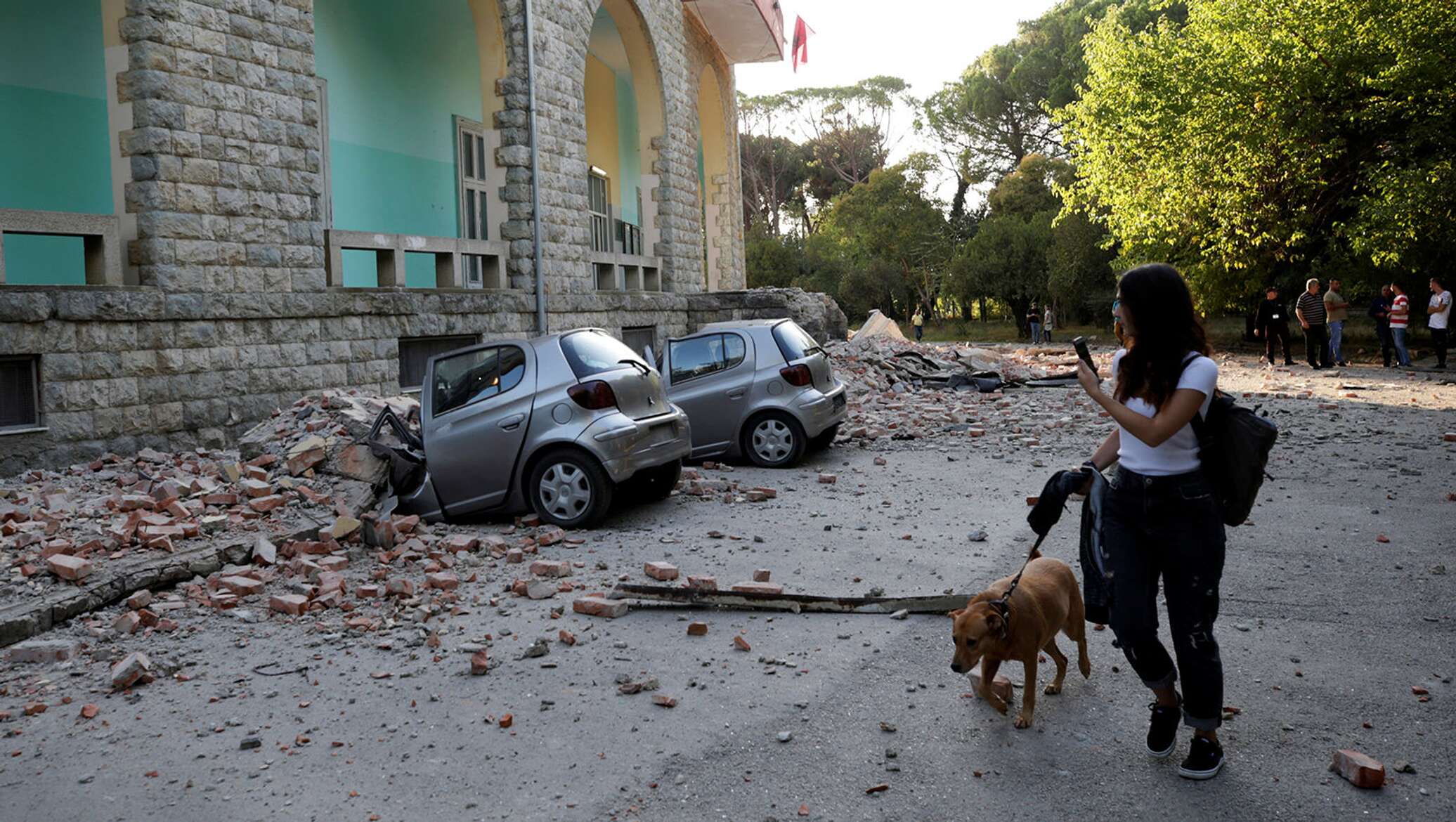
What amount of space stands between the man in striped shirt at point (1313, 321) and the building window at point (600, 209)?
14.4 m

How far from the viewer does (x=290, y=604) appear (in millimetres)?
5957

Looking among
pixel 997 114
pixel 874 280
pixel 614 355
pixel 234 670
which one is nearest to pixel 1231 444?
pixel 234 670

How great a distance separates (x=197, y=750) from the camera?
4.11 m

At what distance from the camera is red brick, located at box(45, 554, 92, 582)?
605cm

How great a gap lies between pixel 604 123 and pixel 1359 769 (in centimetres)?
2158

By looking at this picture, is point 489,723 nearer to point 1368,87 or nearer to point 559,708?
point 559,708

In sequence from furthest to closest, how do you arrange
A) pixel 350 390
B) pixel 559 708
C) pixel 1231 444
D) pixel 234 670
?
pixel 350 390 < pixel 234 670 < pixel 559 708 < pixel 1231 444

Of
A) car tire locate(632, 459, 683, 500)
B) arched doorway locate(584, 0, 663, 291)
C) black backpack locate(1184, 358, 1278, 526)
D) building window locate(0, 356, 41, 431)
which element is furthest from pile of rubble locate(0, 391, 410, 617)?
arched doorway locate(584, 0, 663, 291)

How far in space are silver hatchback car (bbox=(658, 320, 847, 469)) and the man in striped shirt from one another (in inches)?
553

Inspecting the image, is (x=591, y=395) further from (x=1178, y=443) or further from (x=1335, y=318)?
(x=1335, y=318)

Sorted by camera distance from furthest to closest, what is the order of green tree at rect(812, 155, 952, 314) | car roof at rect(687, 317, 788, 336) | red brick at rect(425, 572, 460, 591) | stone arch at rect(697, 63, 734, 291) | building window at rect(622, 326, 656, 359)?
1. green tree at rect(812, 155, 952, 314)
2. stone arch at rect(697, 63, 734, 291)
3. building window at rect(622, 326, 656, 359)
4. car roof at rect(687, 317, 788, 336)
5. red brick at rect(425, 572, 460, 591)

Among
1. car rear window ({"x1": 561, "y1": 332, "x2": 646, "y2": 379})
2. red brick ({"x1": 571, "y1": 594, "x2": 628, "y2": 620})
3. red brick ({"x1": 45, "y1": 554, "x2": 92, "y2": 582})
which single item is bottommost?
red brick ({"x1": 571, "y1": 594, "x2": 628, "y2": 620})

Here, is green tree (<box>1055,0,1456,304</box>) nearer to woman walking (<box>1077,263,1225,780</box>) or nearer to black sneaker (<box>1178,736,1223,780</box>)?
woman walking (<box>1077,263,1225,780</box>)

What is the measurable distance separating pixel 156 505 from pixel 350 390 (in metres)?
3.99
